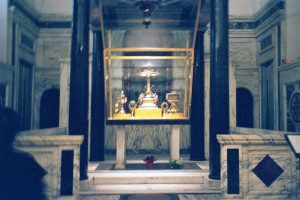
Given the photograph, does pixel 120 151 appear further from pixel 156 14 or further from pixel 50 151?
pixel 156 14

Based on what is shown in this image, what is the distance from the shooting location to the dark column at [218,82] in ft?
17.7

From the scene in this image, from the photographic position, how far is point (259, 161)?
195 inches

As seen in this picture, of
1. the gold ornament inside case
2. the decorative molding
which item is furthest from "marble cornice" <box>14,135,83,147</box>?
the decorative molding

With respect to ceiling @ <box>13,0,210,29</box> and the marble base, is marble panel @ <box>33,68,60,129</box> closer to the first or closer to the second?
ceiling @ <box>13,0,210,29</box>

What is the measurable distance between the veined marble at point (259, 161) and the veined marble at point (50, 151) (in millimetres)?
2560

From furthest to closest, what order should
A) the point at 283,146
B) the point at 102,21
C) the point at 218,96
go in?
1. the point at 102,21
2. the point at 218,96
3. the point at 283,146

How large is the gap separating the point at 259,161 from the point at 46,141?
11.5 feet

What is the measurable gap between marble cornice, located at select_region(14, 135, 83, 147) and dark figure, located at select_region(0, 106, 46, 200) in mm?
2826

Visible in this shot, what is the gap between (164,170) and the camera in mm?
6746

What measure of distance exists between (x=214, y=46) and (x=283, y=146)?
2.12 m

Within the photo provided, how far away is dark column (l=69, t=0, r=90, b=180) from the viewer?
5.45 m

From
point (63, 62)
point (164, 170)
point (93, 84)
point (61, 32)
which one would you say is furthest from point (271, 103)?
point (61, 32)

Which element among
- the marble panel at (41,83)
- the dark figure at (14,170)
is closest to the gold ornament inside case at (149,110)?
the marble panel at (41,83)

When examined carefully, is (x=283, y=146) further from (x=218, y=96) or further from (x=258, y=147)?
(x=218, y=96)
